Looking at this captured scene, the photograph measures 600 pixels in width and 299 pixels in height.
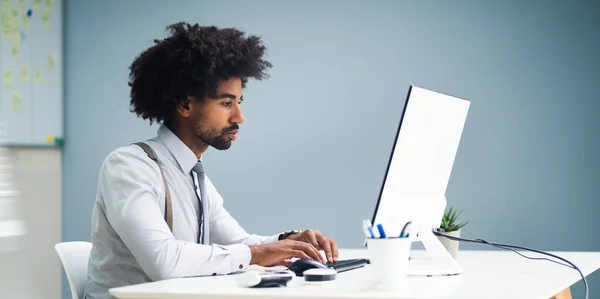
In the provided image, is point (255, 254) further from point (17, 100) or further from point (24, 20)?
point (24, 20)

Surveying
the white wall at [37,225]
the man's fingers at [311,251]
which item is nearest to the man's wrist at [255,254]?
the man's fingers at [311,251]

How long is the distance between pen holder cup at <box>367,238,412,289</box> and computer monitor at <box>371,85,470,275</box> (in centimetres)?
12

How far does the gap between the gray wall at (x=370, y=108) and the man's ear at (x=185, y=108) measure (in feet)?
5.00

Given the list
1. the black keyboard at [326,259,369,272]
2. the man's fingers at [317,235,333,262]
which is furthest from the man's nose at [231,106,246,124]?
the black keyboard at [326,259,369,272]

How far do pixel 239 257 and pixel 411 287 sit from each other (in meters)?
0.49

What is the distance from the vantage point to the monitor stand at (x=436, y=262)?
1.68 m

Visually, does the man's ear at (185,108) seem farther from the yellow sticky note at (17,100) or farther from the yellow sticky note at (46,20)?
the yellow sticky note at (46,20)

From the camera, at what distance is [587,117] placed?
3.36 metres

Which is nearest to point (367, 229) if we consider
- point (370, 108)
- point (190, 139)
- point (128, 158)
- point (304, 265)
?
point (304, 265)

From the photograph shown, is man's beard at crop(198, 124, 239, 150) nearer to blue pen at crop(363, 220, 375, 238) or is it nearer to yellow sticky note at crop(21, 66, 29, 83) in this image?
blue pen at crop(363, 220, 375, 238)

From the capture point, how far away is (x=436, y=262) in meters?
1.75

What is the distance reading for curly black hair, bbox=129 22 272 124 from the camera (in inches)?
83.8

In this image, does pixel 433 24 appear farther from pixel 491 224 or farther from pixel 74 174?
pixel 74 174

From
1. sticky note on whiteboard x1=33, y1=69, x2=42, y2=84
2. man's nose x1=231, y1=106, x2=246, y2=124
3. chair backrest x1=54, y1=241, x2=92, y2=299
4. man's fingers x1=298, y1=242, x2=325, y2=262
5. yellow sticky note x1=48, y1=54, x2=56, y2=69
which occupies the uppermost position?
man's nose x1=231, y1=106, x2=246, y2=124
